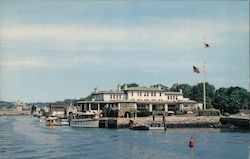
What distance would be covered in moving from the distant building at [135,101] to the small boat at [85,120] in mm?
6053

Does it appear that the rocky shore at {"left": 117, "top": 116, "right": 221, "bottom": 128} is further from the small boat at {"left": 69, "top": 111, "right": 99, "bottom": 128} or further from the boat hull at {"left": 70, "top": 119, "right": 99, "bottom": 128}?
the small boat at {"left": 69, "top": 111, "right": 99, "bottom": 128}

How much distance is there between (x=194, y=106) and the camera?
362 ft

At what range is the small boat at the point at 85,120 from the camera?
91.4 meters

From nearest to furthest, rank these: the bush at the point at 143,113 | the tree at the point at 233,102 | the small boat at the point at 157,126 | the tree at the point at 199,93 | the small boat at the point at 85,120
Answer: the small boat at the point at 157,126 → the small boat at the point at 85,120 → the bush at the point at 143,113 → the tree at the point at 233,102 → the tree at the point at 199,93

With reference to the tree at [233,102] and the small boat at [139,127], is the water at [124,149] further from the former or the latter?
the tree at [233,102]

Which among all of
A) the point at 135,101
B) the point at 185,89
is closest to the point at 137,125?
the point at 135,101

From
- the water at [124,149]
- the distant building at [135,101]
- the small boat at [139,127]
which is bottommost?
the water at [124,149]

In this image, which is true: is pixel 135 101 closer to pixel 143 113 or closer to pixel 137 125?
pixel 143 113

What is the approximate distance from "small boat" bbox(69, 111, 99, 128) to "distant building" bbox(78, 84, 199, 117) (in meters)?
6.05

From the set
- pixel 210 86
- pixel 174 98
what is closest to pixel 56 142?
pixel 174 98

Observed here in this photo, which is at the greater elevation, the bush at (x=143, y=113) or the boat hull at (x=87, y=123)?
the bush at (x=143, y=113)

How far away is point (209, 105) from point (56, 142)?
223 ft

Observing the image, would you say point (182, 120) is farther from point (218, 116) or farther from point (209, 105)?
point (209, 105)

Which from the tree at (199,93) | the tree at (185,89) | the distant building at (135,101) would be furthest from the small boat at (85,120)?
the tree at (185,89)
